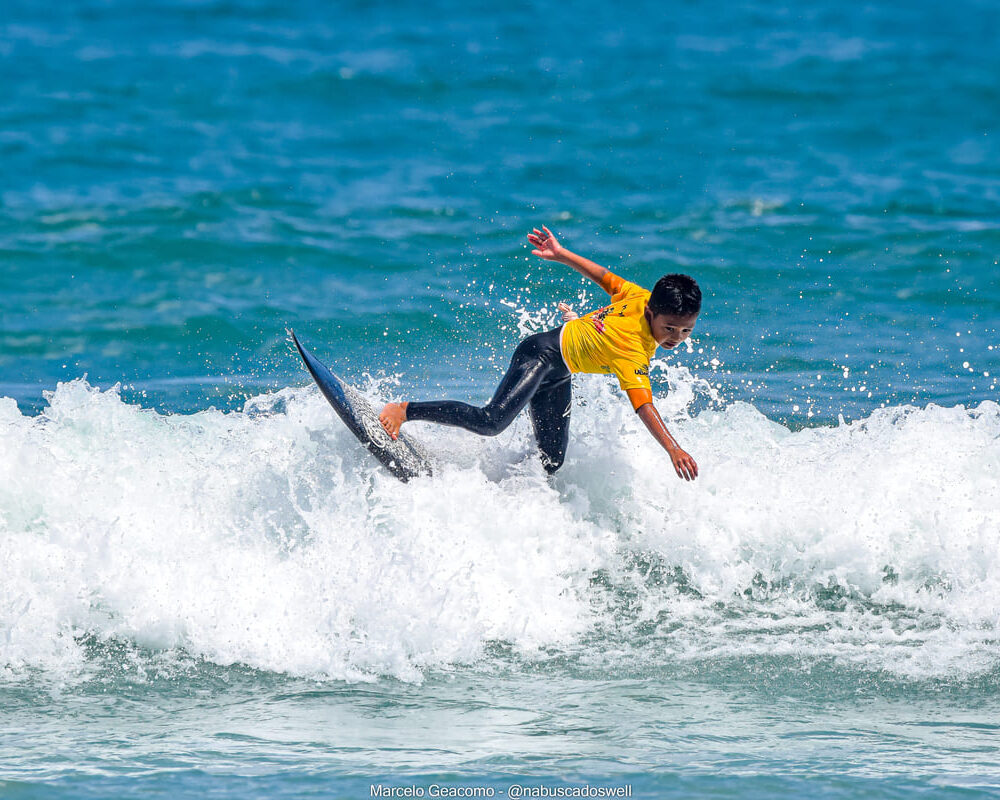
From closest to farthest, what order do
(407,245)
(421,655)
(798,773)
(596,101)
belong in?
1. (798,773)
2. (421,655)
3. (407,245)
4. (596,101)

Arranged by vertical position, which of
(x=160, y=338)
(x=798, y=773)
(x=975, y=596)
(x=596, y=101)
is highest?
(x=596, y=101)

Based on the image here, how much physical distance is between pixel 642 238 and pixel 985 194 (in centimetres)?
510

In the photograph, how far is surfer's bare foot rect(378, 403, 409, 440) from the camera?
702 centimetres

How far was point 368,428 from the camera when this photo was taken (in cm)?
707

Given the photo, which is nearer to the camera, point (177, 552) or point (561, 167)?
point (177, 552)

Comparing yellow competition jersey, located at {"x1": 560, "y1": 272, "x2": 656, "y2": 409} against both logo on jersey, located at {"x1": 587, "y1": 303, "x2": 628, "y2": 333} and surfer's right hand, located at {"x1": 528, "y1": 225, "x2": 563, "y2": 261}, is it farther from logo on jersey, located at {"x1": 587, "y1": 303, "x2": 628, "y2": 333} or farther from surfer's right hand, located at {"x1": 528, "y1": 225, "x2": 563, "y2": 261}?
surfer's right hand, located at {"x1": 528, "y1": 225, "x2": 563, "y2": 261}

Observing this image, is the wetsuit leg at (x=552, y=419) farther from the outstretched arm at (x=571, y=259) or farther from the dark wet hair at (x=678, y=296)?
the dark wet hair at (x=678, y=296)

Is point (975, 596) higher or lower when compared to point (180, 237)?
lower

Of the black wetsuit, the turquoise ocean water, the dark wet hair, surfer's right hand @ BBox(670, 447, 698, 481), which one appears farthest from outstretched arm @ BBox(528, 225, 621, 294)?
surfer's right hand @ BBox(670, 447, 698, 481)

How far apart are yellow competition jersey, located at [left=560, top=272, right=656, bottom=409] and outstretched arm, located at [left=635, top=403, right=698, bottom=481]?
0.07 metres

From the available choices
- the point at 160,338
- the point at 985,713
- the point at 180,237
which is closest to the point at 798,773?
the point at 985,713

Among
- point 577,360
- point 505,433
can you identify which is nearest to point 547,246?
point 577,360

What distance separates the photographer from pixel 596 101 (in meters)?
19.1

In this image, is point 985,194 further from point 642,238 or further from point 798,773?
point 798,773
